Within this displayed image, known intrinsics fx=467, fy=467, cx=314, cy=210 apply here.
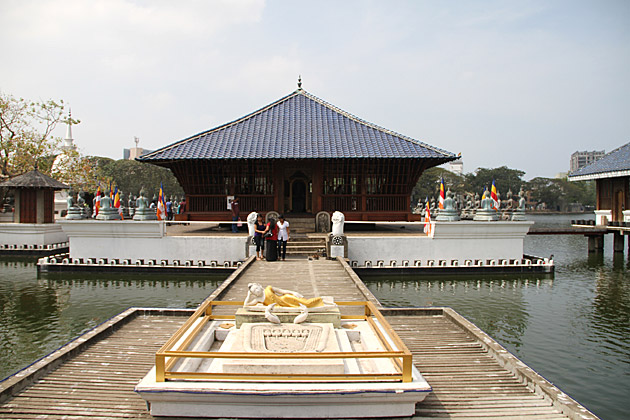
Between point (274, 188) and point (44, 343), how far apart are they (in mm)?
12821

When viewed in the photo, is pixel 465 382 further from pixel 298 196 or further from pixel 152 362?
pixel 298 196

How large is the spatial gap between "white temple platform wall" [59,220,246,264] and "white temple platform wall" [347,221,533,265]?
477cm

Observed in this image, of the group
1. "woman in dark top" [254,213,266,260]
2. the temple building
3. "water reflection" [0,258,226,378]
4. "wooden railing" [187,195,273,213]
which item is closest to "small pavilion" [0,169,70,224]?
"water reflection" [0,258,226,378]

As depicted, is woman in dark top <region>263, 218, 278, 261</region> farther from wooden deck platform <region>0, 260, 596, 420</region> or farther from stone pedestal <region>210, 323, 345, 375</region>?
stone pedestal <region>210, 323, 345, 375</region>

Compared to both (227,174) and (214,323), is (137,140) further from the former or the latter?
(214,323)

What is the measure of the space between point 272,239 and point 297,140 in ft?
24.3

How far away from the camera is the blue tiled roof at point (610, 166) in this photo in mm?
27062

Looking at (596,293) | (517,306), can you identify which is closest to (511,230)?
(596,293)

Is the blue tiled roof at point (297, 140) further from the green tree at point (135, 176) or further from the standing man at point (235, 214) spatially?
the green tree at point (135, 176)

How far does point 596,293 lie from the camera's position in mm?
14875

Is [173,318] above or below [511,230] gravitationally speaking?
below

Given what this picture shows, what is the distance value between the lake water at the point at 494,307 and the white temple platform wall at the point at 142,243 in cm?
93

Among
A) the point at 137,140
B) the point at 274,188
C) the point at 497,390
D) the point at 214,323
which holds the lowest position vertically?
the point at 497,390

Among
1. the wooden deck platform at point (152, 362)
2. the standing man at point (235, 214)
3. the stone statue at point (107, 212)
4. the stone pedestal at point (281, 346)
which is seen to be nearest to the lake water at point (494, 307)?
the wooden deck platform at point (152, 362)
